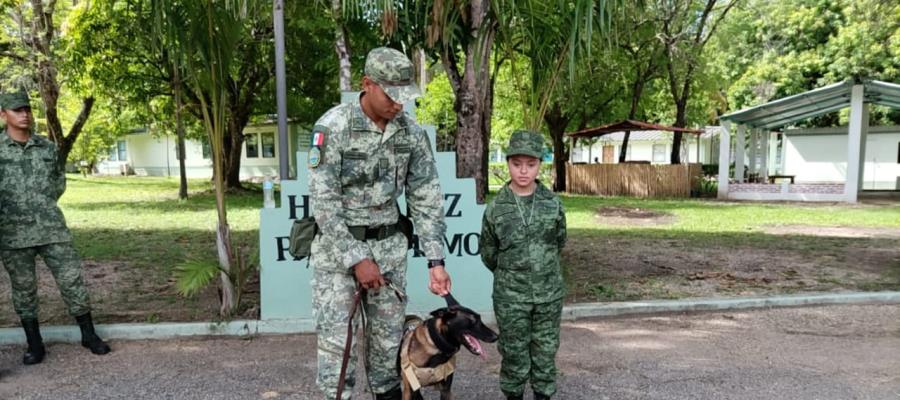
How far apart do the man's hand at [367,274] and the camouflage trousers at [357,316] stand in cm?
11

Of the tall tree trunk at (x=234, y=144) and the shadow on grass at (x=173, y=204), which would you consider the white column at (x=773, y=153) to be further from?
the shadow on grass at (x=173, y=204)

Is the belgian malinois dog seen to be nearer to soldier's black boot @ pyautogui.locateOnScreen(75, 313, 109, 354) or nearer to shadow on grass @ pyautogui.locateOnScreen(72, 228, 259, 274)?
soldier's black boot @ pyautogui.locateOnScreen(75, 313, 109, 354)

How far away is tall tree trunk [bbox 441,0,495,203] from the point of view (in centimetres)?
524

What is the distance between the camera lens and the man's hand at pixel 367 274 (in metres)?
2.47

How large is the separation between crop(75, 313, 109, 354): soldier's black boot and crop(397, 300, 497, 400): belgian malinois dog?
8.65ft

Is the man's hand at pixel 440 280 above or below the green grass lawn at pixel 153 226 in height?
above

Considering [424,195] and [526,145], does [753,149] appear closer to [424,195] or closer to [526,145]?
[526,145]

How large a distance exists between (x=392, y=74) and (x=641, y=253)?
6179 millimetres

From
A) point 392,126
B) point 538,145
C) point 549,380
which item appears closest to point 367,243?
point 392,126

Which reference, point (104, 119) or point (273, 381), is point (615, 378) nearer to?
point (273, 381)

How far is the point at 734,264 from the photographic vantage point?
6984mm

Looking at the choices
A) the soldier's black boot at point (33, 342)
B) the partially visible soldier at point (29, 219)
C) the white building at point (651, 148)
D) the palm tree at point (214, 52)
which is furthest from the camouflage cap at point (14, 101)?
the white building at point (651, 148)

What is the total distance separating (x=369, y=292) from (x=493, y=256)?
2.27 ft

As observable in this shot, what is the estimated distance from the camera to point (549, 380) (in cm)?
294
